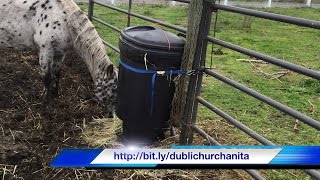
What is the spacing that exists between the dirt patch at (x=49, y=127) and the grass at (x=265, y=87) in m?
0.82

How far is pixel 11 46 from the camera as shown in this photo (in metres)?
5.12

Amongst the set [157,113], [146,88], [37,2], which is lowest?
[157,113]

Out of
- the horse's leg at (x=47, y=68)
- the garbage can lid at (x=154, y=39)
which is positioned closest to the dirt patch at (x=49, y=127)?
the horse's leg at (x=47, y=68)

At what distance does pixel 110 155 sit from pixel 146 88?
6.08ft

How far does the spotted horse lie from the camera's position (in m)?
4.55

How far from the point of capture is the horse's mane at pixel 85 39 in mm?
4598

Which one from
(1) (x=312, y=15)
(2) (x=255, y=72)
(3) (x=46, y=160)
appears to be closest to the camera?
(3) (x=46, y=160)

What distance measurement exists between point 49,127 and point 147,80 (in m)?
1.22

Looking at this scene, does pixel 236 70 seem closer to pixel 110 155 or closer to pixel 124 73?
pixel 124 73

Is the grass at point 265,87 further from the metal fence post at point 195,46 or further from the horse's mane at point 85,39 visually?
the horse's mane at point 85,39

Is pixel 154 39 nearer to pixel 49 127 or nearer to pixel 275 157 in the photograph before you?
pixel 49 127

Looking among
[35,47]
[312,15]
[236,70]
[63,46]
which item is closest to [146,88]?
[63,46]

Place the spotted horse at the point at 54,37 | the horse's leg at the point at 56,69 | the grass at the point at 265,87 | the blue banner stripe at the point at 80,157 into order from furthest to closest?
1. the horse's leg at the point at 56,69
2. the spotted horse at the point at 54,37
3. the grass at the point at 265,87
4. the blue banner stripe at the point at 80,157

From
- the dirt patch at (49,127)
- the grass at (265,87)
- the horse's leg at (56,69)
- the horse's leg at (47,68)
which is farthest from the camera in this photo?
the horse's leg at (56,69)
